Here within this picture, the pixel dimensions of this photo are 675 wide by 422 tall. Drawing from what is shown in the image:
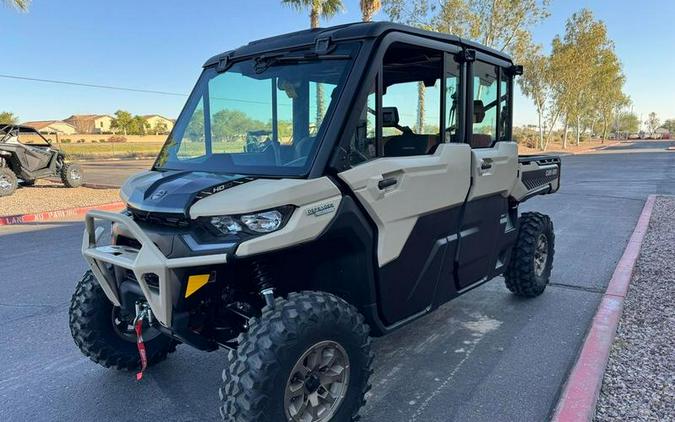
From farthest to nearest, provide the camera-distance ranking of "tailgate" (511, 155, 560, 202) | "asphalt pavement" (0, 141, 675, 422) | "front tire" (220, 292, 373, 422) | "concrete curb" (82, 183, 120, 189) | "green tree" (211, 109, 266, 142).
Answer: "concrete curb" (82, 183, 120, 189)
"tailgate" (511, 155, 560, 202)
"green tree" (211, 109, 266, 142)
"asphalt pavement" (0, 141, 675, 422)
"front tire" (220, 292, 373, 422)

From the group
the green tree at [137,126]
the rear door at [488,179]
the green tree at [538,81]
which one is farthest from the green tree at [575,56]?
the green tree at [137,126]

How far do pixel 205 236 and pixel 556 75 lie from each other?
48030mm

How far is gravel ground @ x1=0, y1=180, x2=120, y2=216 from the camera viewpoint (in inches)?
445

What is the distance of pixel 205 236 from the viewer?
2.35 m

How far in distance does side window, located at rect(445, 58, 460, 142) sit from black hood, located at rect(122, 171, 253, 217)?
5.21ft

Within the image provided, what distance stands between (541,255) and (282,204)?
3697 mm

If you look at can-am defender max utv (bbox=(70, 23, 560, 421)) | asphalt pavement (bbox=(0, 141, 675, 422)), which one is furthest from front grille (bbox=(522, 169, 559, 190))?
asphalt pavement (bbox=(0, 141, 675, 422))

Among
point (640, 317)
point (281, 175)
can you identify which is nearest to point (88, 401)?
point (281, 175)

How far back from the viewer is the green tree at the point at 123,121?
9813 cm

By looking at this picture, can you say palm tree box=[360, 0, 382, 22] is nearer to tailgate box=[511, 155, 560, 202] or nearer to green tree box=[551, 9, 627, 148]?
tailgate box=[511, 155, 560, 202]

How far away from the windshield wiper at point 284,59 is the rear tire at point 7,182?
13.2 meters

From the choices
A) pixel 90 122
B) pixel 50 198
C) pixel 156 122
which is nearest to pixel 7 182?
pixel 50 198

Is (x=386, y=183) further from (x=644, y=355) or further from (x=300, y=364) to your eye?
(x=644, y=355)

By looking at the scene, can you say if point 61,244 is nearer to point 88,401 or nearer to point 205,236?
point 88,401
